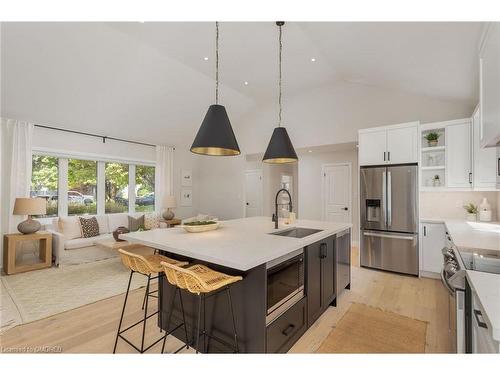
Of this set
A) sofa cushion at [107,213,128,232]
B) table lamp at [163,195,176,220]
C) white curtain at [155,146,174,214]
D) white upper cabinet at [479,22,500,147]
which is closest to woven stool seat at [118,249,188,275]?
white upper cabinet at [479,22,500,147]

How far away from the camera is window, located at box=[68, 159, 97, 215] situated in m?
5.05

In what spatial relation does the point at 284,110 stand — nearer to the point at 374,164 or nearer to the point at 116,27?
the point at 374,164

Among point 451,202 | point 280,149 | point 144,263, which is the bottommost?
point 144,263

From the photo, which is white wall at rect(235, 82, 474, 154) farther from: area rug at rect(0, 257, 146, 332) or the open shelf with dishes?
area rug at rect(0, 257, 146, 332)

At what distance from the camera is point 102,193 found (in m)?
5.48

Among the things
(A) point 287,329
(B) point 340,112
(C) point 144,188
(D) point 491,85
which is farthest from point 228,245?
(C) point 144,188

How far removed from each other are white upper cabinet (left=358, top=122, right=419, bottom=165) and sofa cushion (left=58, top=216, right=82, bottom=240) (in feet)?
17.3

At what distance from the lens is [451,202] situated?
12.8 ft

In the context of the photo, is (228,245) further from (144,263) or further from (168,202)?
(168,202)

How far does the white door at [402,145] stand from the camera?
146 inches

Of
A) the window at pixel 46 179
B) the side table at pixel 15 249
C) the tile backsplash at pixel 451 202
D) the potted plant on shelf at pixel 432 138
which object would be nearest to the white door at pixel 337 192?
the tile backsplash at pixel 451 202

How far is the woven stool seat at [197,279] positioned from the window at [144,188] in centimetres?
502

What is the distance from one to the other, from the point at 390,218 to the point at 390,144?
3.77 feet

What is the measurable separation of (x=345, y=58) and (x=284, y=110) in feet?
6.84
